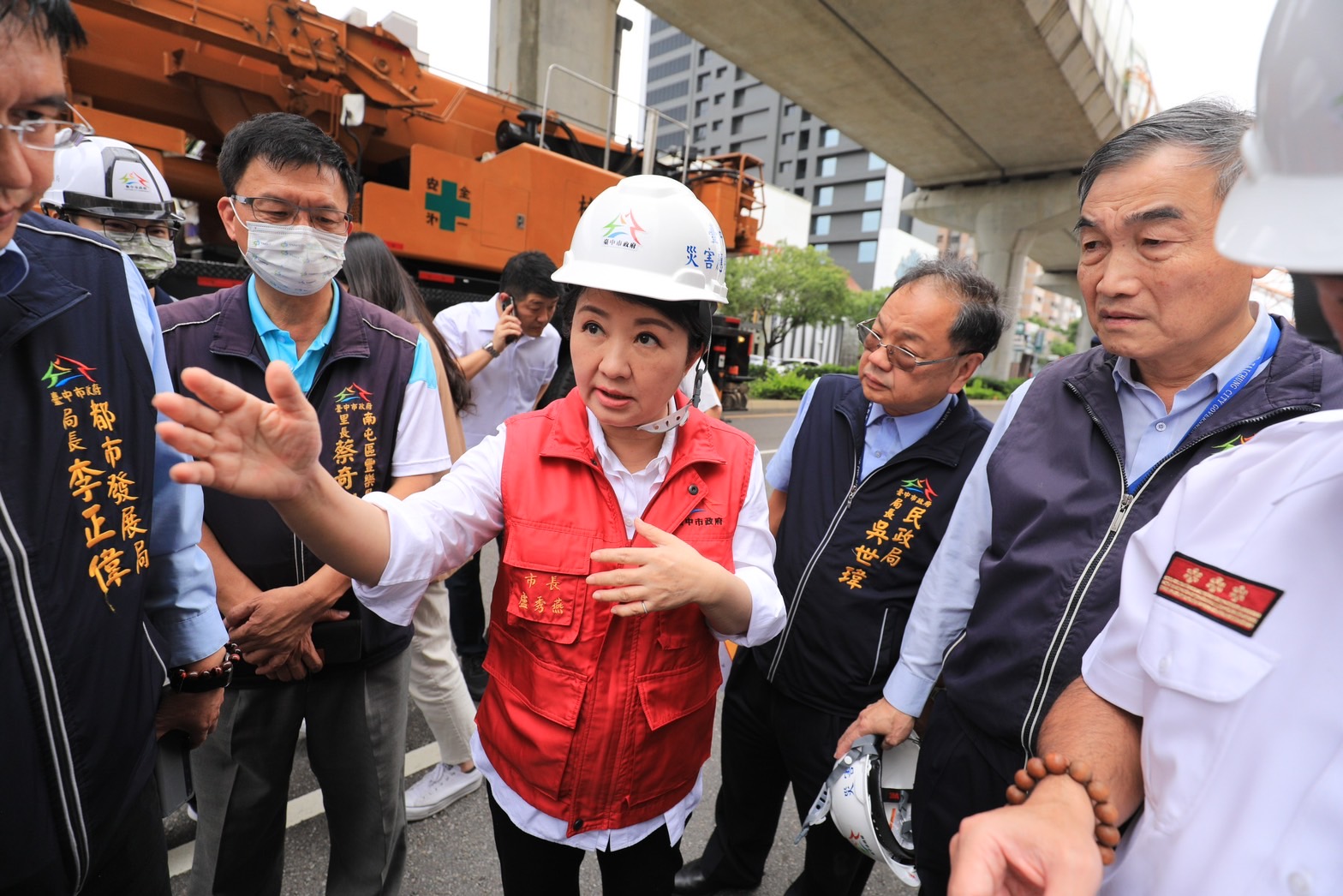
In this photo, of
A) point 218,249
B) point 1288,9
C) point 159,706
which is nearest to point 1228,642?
point 1288,9

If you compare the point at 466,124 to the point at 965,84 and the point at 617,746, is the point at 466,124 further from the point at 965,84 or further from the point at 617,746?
the point at 965,84

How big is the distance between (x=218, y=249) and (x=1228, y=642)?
7.47 meters

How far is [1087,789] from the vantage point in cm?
96

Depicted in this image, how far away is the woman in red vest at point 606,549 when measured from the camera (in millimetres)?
1343

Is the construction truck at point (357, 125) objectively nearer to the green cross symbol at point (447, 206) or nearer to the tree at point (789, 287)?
the green cross symbol at point (447, 206)

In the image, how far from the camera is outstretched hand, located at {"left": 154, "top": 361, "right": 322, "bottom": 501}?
0.95 metres

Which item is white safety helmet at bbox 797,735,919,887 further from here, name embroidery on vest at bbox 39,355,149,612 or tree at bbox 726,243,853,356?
tree at bbox 726,243,853,356

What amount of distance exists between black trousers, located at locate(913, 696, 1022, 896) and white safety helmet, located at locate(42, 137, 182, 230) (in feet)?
9.88

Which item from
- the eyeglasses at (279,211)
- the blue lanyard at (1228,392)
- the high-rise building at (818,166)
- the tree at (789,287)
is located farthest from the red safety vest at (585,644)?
the high-rise building at (818,166)

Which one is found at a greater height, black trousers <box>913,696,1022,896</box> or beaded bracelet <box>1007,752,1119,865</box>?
beaded bracelet <box>1007,752,1119,865</box>

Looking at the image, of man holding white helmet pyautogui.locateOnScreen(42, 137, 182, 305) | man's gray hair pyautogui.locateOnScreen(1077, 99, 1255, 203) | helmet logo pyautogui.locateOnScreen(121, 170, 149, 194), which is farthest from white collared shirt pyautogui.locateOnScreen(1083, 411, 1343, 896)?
helmet logo pyautogui.locateOnScreen(121, 170, 149, 194)

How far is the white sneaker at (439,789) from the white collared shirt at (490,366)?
1.71 meters

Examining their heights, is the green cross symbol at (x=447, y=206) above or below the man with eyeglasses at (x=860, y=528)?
above

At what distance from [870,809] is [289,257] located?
6.80ft
